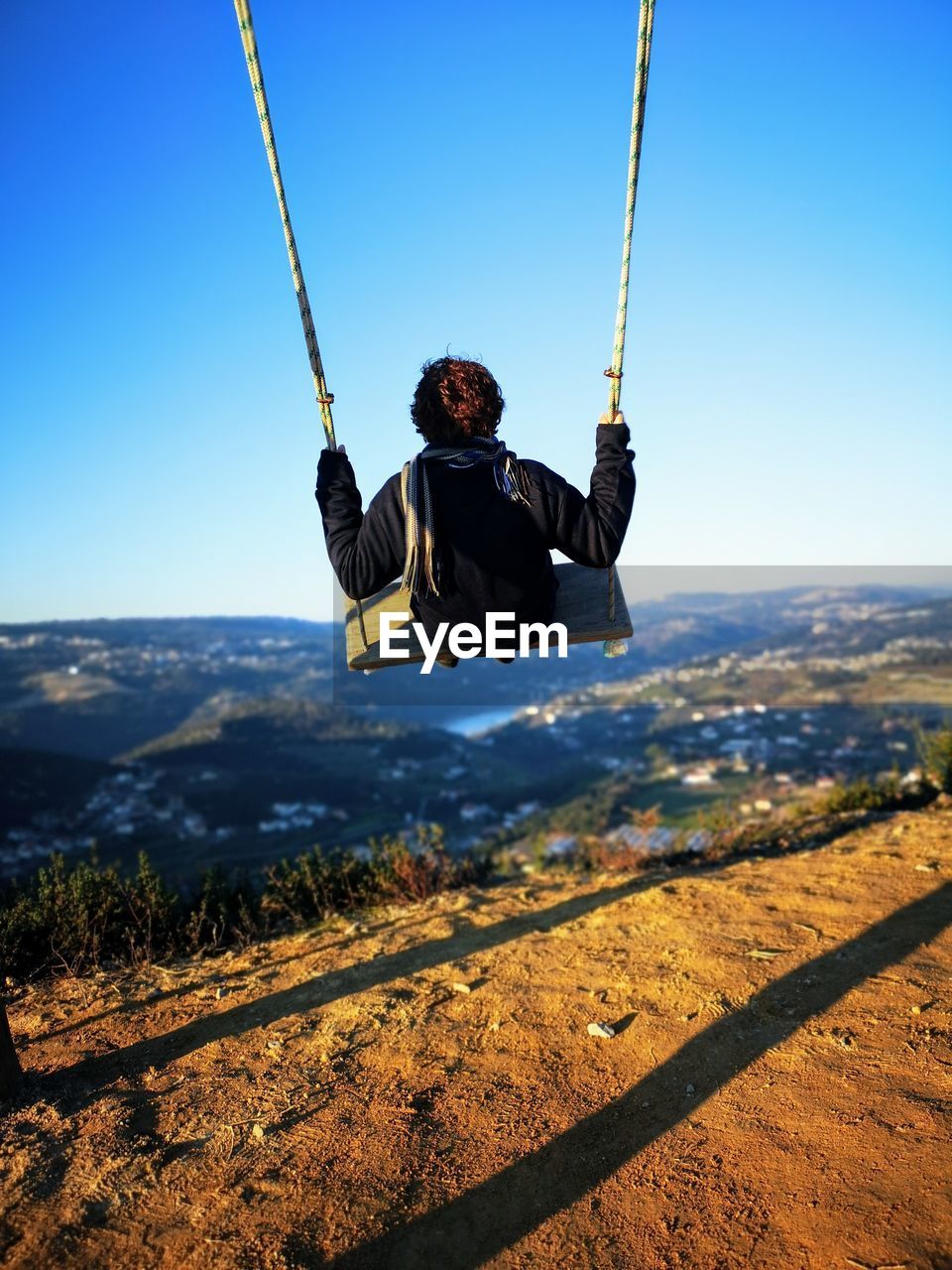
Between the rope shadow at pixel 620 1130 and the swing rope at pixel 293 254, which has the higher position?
the swing rope at pixel 293 254

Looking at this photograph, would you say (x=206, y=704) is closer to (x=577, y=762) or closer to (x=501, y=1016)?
(x=577, y=762)

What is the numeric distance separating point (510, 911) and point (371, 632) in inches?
131

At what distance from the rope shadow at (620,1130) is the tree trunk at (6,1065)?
1980mm

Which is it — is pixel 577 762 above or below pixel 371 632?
below

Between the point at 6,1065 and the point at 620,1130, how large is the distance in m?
2.88

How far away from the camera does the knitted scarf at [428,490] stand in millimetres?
3172

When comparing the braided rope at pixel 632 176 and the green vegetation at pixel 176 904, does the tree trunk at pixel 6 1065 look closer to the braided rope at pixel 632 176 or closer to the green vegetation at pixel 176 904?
the green vegetation at pixel 176 904

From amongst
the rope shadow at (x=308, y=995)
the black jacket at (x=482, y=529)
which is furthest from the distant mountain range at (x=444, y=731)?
the black jacket at (x=482, y=529)

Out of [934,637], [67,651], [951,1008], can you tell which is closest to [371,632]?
[951,1008]

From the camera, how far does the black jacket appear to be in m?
3.25

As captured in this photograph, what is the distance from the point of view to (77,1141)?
3264 millimetres

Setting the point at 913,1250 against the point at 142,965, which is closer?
the point at 913,1250

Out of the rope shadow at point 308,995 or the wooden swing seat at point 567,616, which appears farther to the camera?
the rope shadow at point 308,995

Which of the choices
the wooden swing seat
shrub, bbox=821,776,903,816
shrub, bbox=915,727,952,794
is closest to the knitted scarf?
the wooden swing seat
